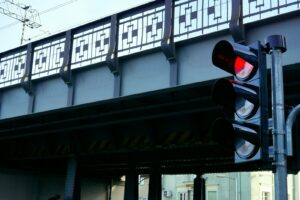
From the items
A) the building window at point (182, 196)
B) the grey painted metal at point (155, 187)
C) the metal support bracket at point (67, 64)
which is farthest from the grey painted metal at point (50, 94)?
the building window at point (182, 196)

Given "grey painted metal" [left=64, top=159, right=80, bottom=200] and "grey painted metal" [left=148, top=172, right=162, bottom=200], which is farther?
"grey painted metal" [left=148, top=172, right=162, bottom=200]

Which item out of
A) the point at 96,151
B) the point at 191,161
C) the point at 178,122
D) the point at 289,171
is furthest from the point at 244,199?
the point at 289,171

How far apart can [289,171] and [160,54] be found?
8220 millimetres

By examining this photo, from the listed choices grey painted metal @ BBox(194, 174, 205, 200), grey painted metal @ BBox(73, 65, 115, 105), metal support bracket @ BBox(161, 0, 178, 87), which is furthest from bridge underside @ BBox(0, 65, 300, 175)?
grey painted metal @ BBox(194, 174, 205, 200)

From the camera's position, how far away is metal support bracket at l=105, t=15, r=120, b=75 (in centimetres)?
1321

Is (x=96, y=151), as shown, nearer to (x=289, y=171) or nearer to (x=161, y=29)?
(x=161, y=29)

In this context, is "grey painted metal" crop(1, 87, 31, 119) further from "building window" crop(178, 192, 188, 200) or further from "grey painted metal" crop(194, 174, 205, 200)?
"building window" crop(178, 192, 188, 200)

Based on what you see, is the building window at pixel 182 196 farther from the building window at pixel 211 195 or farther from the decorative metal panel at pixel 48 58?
the decorative metal panel at pixel 48 58

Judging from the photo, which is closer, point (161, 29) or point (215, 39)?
point (215, 39)

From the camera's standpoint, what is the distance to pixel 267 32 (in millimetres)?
10609

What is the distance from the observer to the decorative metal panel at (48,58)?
49.7 feet

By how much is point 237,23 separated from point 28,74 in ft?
25.9

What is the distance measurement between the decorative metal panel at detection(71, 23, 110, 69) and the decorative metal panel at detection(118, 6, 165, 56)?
0.66 meters

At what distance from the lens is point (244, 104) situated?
455cm
